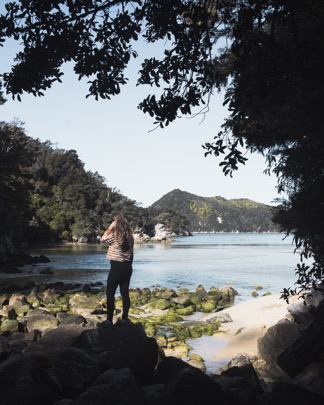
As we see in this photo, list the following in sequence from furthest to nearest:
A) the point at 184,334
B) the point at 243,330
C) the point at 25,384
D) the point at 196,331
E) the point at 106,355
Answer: the point at 196,331, the point at 243,330, the point at 184,334, the point at 106,355, the point at 25,384

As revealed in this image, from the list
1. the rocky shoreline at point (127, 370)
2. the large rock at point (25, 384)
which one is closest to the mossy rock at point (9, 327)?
the rocky shoreline at point (127, 370)

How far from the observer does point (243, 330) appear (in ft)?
34.6

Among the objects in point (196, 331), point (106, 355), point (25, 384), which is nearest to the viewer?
point (25, 384)

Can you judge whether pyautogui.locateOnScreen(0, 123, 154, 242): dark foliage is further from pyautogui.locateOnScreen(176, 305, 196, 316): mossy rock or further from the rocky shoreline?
the rocky shoreline

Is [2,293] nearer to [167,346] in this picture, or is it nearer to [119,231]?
[167,346]

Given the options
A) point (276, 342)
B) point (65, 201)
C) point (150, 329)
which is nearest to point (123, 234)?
point (276, 342)

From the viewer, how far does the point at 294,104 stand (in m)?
5.85

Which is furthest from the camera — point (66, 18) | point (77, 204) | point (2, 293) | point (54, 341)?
point (77, 204)

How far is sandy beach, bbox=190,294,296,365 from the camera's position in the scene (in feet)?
29.4

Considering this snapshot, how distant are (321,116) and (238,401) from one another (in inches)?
149

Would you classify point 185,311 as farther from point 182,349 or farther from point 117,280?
point 117,280

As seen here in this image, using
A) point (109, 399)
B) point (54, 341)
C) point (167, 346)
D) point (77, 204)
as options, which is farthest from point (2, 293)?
point (77, 204)

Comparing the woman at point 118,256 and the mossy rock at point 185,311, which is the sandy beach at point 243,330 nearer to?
the mossy rock at point 185,311

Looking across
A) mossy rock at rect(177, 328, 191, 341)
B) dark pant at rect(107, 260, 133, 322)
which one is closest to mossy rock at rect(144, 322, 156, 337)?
mossy rock at rect(177, 328, 191, 341)
